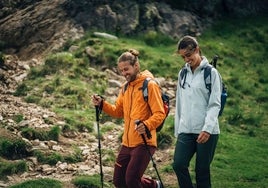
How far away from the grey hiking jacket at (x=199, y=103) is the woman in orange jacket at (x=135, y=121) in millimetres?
390

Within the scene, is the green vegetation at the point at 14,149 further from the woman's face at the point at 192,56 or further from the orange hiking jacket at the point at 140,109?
the woman's face at the point at 192,56

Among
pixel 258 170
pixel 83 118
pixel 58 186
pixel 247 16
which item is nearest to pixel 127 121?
pixel 58 186

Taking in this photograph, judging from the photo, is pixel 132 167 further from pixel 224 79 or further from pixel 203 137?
pixel 224 79

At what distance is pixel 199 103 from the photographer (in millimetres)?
6957

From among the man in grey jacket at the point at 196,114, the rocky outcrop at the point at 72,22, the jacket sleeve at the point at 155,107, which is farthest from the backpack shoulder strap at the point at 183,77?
the rocky outcrop at the point at 72,22

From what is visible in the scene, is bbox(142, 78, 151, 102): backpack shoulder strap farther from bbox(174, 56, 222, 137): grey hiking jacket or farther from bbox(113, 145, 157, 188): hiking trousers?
bbox(113, 145, 157, 188): hiking trousers

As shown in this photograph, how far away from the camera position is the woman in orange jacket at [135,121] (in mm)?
6996

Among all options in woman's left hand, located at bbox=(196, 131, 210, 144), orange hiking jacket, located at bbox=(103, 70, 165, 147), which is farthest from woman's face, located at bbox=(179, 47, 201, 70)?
woman's left hand, located at bbox=(196, 131, 210, 144)

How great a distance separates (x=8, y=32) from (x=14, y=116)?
763 cm

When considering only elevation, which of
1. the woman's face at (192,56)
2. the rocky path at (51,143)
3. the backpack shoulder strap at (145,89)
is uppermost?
the woman's face at (192,56)

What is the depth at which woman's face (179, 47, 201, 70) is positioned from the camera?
6.97 m

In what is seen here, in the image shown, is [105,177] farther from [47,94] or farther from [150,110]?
[47,94]

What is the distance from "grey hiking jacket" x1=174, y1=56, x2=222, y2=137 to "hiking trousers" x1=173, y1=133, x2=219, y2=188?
0.14 m

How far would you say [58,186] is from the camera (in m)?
9.29
